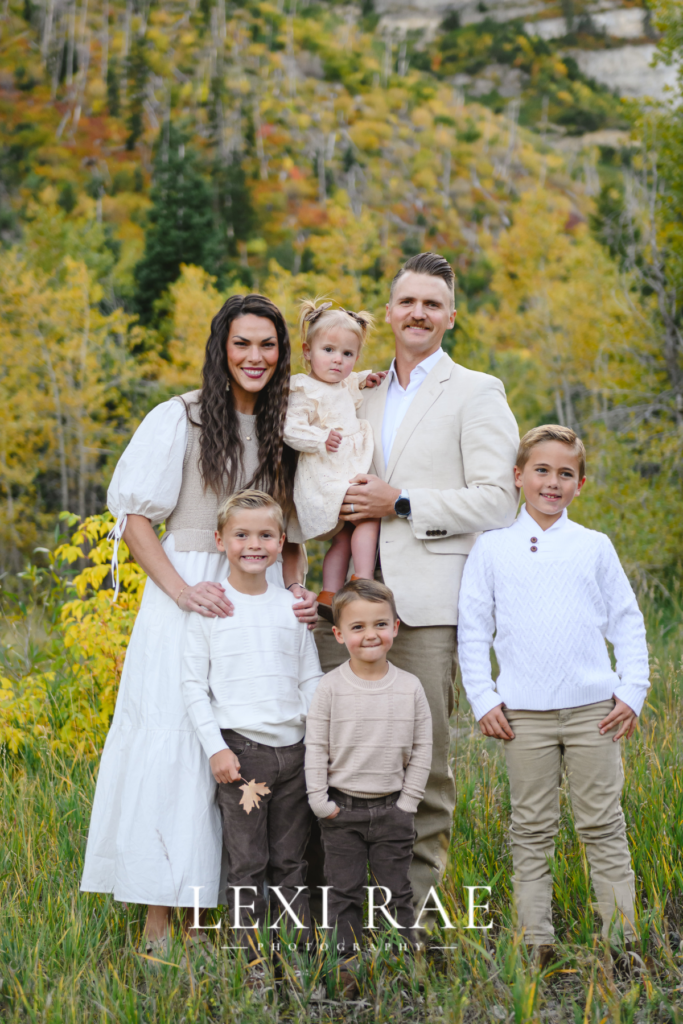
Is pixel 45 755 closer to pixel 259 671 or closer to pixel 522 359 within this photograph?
pixel 259 671

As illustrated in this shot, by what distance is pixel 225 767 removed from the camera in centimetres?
284

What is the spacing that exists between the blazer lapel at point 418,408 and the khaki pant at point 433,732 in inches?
25.2

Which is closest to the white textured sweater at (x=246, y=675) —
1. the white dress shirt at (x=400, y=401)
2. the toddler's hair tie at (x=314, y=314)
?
the white dress shirt at (x=400, y=401)

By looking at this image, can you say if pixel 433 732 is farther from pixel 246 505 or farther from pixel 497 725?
pixel 246 505

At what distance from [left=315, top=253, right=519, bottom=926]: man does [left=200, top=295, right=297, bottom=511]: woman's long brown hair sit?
1.11 ft

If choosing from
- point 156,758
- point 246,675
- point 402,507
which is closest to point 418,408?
point 402,507

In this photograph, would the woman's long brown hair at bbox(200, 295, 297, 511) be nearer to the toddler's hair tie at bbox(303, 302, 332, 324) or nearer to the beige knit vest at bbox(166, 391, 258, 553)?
the beige knit vest at bbox(166, 391, 258, 553)

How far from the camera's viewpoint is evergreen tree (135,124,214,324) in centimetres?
3444

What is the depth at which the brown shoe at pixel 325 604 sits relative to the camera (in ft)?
10.9

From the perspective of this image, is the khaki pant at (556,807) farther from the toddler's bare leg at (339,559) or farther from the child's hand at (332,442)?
the child's hand at (332,442)

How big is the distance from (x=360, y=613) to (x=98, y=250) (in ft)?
121

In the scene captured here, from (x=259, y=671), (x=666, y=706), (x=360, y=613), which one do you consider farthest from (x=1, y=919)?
(x=666, y=706)

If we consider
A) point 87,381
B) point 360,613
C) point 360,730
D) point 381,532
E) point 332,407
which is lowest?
point 360,730

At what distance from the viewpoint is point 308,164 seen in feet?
165
